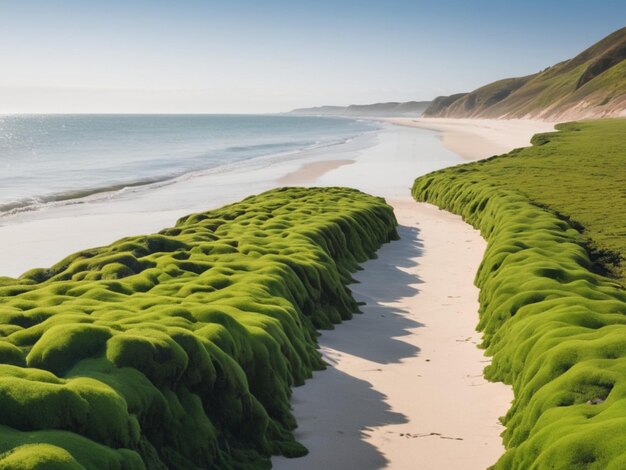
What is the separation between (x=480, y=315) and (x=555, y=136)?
58463mm

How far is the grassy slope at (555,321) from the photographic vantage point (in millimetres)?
8094

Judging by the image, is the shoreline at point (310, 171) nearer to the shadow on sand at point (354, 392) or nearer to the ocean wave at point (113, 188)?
the ocean wave at point (113, 188)

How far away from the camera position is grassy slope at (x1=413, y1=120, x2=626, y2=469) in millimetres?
8094

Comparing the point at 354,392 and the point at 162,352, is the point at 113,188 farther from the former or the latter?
the point at 162,352

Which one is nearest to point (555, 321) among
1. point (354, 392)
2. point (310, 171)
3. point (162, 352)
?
point (354, 392)

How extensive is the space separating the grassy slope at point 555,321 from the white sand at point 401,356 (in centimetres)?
62

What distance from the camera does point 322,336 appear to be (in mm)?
15711

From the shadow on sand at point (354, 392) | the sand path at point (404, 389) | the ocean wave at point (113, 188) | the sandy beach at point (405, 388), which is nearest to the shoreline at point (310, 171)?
the ocean wave at point (113, 188)

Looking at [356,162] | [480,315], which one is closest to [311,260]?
[480,315]

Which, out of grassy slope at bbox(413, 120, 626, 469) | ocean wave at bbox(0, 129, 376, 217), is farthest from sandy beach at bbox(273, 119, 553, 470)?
ocean wave at bbox(0, 129, 376, 217)

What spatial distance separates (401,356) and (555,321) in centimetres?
355

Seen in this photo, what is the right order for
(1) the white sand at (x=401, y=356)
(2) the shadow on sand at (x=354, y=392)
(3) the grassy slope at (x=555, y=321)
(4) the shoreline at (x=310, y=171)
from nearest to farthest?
1. (3) the grassy slope at (x=555, y=321)
2. (2) the shadow on sand at (x=354, y=392)
3. (1) the white sand at (x=401, y=356)
4. (4) the shoreline at (x=310, y=171)

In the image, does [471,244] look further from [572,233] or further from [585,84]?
[585,84]

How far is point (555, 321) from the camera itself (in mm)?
12219
